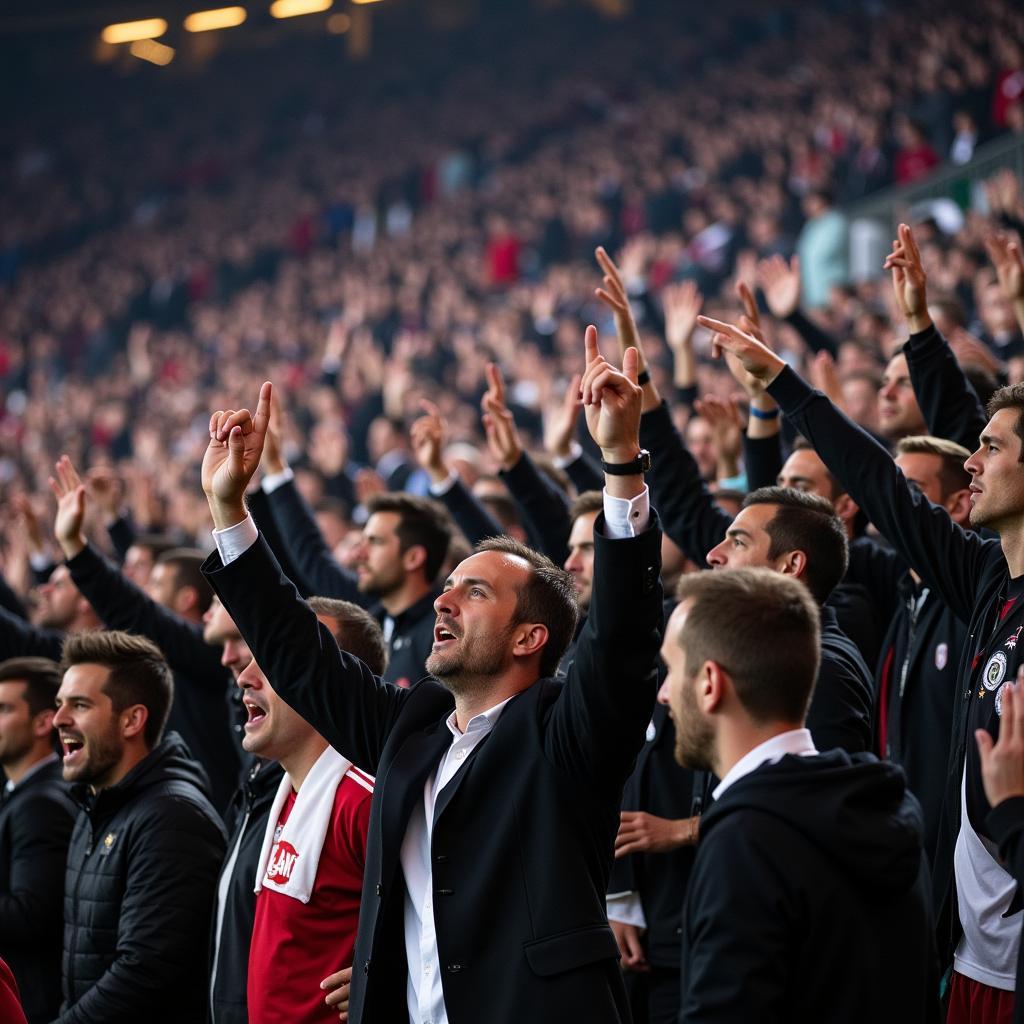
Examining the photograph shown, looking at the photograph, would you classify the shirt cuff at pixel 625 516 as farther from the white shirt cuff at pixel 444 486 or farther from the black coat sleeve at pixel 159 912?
the white shirt cuff at pixel 444 486

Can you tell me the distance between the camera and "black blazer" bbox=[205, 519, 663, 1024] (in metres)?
2.17

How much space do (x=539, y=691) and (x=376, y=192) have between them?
16.1m

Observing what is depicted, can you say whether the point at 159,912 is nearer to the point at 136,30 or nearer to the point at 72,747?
the point at 72,747

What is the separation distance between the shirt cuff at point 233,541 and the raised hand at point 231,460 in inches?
0.5

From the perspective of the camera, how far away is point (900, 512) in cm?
282

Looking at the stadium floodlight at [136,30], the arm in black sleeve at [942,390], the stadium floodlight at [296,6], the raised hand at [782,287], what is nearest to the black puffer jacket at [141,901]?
the arm in black sleeve at [942,390]

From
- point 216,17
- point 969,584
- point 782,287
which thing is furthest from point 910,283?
point 216,17

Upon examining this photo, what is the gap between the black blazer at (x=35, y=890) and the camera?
3.29 metres

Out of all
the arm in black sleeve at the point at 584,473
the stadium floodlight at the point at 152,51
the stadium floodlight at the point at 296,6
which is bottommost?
the arm in black sleeve at the point at 584,473

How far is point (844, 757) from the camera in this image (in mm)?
1869

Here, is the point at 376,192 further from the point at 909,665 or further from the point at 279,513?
the point at 909,665

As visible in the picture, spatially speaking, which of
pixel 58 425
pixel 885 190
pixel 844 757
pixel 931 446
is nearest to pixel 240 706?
pixel 931 446

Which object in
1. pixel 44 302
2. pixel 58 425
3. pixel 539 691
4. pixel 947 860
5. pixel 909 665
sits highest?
pixel 44 302

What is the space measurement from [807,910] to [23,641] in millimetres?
3711
